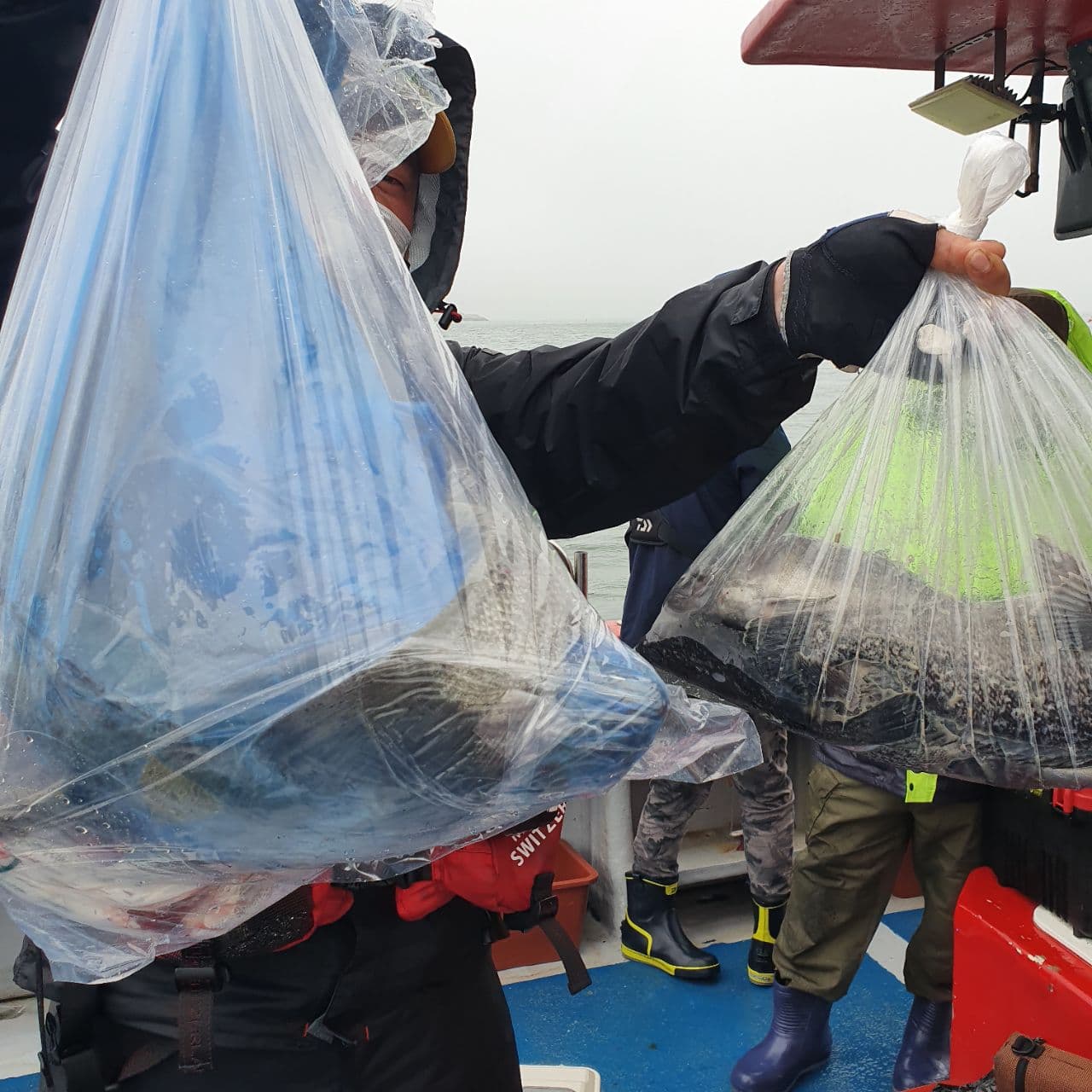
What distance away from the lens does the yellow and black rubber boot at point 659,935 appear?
2157mm

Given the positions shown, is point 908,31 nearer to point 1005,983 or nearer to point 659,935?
point 1005,983

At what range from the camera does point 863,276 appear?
0.69 metres

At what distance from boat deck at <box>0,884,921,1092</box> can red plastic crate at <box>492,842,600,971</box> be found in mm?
29

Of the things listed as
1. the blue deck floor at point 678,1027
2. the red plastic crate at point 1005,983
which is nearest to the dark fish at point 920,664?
the red plastic crate at point 1005,983

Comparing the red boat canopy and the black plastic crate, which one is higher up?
the red boat canopy

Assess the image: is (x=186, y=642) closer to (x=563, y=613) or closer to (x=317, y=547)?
(x=317, y=547)

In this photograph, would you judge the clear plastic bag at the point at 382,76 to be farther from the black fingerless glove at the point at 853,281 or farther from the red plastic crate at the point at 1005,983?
the red plastic crate at the point at 1005,983

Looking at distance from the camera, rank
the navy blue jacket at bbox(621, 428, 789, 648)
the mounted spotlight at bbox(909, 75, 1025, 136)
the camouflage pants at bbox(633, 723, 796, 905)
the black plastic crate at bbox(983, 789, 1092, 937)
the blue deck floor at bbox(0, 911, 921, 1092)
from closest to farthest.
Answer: the mounted spotlight at bbox(909, 75, 1025, 136) → the black plastic crate at bbox(983, 789, 1092, 937) → the blue deck floor at bbox(0, 911, 921, 1092) → the navy blue jacket at bbox(621, 428, 789, 648) → the camouflage pants at bbox(633, 723, 796, 905)

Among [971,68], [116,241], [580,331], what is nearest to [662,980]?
[580,331]

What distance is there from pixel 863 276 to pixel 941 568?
22 cm

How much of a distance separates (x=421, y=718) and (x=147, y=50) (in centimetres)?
40

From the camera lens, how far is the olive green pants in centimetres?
169

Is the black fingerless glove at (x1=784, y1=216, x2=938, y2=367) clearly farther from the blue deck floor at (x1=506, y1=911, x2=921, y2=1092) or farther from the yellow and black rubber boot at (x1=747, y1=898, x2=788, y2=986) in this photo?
the yellow and black rubber boot at (x1=747, y1=898, x2=788, y2=986)

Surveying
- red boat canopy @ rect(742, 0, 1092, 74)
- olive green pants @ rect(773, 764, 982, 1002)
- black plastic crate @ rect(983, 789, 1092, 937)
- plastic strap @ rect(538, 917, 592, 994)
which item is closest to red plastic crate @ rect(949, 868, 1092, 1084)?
black plastic crate @ rect(983, 789, 1092, 937)
